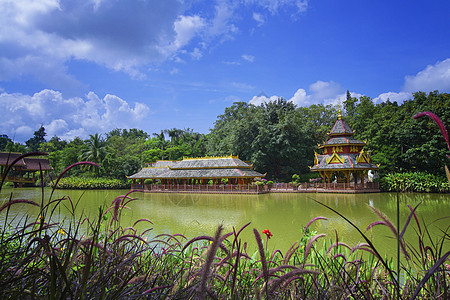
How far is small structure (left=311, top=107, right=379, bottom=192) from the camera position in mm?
19888

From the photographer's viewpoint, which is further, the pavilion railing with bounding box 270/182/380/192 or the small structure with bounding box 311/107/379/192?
the small structure with bounding box 311/107/379/192

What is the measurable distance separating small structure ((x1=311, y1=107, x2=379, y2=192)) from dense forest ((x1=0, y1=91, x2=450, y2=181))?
3.88ft

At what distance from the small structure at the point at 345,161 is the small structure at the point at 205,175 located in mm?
5143

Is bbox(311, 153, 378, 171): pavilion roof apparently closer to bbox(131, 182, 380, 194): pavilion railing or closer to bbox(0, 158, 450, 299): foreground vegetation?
bbox(131, 182, 380, 194): pavilion railing

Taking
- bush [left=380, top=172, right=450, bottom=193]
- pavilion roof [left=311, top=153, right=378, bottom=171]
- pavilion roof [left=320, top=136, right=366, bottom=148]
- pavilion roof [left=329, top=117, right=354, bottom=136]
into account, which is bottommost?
bush [left=380, top=172, right=450, bottom=193]

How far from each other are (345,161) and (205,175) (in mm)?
10821

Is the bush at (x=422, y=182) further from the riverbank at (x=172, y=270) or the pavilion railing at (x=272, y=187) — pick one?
the riverbank at (x=172, y=270)

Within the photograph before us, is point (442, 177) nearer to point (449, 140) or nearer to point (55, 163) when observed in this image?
point (449, 140)

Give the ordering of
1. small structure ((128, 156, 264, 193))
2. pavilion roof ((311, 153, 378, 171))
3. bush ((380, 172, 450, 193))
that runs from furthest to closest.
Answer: small structure ((128, 156, 264, 193)) < pavilion roof ((311, 153, 378, 171)) < bush ((380, 172, 450, 193))

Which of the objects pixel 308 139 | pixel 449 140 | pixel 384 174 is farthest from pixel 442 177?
pixel 449 140

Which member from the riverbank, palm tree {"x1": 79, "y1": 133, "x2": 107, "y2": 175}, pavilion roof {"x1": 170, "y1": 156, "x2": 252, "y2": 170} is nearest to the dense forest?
palm tree {"x1": 79, "y1": 133, "x2": 107, "y2": 175}

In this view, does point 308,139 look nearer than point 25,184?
Yes

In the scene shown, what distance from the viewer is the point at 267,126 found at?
28.4m

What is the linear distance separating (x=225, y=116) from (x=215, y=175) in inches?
885
